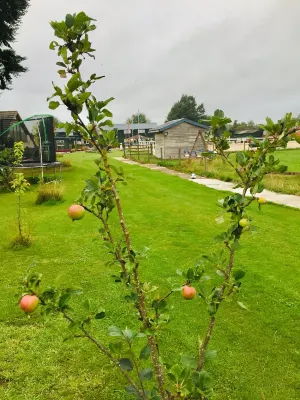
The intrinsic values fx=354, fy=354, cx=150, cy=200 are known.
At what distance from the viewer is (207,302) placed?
193cm

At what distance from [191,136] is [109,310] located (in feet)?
90.0

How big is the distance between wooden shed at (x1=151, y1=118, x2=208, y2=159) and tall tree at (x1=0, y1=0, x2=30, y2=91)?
1333 centimetres

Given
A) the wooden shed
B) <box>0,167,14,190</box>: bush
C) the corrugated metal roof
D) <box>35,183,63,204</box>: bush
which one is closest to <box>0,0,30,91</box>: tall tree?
the corrugated metal roof

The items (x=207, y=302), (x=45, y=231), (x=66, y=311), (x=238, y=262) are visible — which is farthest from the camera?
(x=45, y=231)

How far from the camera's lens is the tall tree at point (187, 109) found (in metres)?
82.2

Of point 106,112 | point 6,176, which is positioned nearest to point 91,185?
point 106,112

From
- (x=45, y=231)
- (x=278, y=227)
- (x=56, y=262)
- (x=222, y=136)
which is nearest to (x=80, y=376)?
(x=222, y=136)

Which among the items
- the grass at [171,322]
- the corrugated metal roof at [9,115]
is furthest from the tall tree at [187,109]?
the grass at [171,322]

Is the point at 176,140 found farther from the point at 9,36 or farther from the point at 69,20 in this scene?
the point at 69,20

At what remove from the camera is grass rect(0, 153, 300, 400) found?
2975 mm

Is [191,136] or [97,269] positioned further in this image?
[191,136]

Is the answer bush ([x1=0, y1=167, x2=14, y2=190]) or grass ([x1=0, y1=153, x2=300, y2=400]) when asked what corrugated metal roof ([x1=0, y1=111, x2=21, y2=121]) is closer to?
bush ([x1=0, y1=167, x2=14, y2=190])

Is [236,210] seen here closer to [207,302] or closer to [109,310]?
[207,302]

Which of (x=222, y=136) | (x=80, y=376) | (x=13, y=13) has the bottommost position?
(x=80, y=376)
